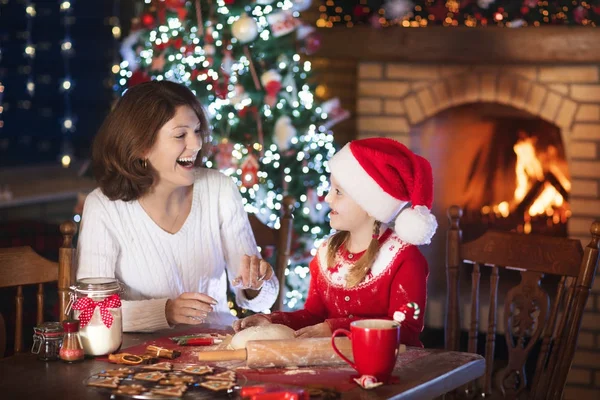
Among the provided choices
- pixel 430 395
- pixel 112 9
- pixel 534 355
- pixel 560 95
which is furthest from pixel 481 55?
pixel 112 9

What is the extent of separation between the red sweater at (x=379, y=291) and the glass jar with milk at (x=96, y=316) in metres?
0.40

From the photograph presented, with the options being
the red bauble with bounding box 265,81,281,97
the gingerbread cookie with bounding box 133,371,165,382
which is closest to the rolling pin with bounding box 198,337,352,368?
the gingerbread cookie with bounding box 133,371,165,382

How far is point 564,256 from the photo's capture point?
2.37m

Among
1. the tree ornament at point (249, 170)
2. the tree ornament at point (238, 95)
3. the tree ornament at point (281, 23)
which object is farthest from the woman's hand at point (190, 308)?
the tree ornament at point (281, 23)

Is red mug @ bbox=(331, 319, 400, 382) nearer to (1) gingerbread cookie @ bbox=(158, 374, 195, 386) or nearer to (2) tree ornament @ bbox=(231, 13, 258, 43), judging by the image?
(1) gingerbread cookie @ bbox=(158, 374, 195, 386)

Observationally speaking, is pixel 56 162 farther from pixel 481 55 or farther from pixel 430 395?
pixel 430 395

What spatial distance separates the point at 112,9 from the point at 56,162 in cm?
111

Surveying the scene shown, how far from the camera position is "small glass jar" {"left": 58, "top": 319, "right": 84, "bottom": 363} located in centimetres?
190

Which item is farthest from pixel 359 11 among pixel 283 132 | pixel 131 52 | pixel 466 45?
pixel 131 52

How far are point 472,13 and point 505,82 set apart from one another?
0.34m

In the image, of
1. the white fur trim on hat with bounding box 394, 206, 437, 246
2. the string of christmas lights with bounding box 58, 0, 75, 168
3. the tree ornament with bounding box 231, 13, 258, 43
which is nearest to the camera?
the white fur trim on hat with bounding box 394, 206, 437, 246

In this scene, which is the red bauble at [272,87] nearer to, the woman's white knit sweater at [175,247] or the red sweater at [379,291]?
the woman's white knit sweater at [175,247]

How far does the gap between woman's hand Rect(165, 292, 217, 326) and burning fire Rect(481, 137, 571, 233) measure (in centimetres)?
262

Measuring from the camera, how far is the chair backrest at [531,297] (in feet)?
7.47
